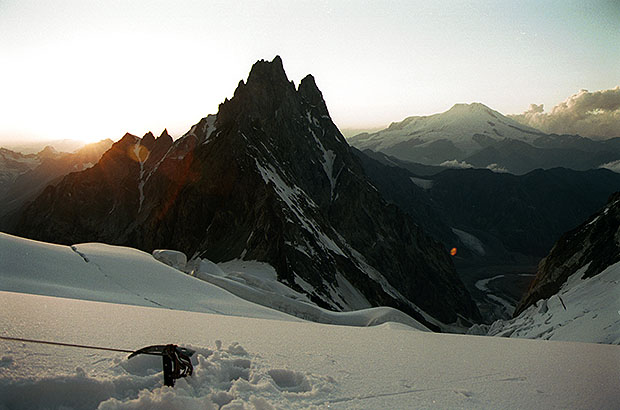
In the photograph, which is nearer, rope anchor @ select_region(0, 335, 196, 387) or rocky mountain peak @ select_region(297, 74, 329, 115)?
rope anchor @ select_region(0, 335, 196, 387)

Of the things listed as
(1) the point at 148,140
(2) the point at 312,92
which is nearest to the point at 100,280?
(1) the point at 148,140

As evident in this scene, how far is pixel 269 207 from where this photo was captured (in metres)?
56.9

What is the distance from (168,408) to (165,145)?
11466 cm

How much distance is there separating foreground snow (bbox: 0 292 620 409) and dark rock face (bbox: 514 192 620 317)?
20054mm

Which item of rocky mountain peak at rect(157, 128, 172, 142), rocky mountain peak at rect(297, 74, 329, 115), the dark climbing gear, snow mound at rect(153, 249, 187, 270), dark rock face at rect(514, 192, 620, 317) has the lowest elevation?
dark rock face at rect(514, 192, 620, 317)

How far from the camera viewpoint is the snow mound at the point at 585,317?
973cm

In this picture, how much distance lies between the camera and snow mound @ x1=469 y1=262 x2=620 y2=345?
9.73 meters

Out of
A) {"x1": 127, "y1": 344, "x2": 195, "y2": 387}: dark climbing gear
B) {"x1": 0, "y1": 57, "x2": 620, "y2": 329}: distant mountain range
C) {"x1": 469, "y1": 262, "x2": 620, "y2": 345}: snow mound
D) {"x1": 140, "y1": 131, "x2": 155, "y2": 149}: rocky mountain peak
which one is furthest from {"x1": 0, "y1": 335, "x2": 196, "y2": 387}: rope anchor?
{"x1": 140, "y1": 131, "x2": 155, "y2": 149}: rocky mountain peak

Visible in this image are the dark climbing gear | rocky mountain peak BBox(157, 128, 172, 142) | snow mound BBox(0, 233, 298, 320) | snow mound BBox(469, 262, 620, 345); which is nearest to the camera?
the dark climbing gear

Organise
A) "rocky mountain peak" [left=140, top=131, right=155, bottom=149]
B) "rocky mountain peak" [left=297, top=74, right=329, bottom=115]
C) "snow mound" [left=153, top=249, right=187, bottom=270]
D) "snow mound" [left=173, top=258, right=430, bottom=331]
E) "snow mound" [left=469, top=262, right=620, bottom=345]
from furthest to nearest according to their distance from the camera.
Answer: "rocky mountain peak" [left=297, top=74, right=329, bottom=115] < "rocky mountain peak" [left=140, top=131, right=155, bottom=149] < "snow mound" [left=153, top=249, right=187, bottom=270] < "snow mound" [left=173, top=258, right=430, bottom=331] < "snow mound" [left=469, top=262, right=620, bottom=345]

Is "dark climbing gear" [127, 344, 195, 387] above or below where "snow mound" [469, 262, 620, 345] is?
above

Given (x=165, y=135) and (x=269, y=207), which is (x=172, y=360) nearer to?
(x=269, y=207)

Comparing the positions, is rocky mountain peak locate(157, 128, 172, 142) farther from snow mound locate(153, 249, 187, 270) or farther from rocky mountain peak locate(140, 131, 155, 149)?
snow mound locate(153, 249, 187, 270)

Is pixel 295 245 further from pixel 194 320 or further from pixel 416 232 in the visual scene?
pixel 416 232
